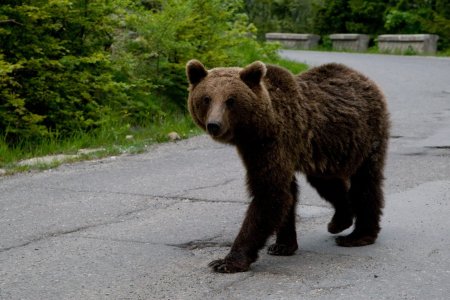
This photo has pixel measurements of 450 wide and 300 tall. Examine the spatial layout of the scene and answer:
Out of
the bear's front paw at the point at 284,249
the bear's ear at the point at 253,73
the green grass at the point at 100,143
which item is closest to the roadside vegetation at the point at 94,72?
the green grass at the point at 100,143

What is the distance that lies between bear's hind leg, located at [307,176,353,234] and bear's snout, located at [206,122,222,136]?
55.6 inches

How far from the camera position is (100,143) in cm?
1025

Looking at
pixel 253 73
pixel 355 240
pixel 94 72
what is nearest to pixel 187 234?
pixel 355 240

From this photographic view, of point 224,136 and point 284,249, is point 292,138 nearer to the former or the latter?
point 224,136

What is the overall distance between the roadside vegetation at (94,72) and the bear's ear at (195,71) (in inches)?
157

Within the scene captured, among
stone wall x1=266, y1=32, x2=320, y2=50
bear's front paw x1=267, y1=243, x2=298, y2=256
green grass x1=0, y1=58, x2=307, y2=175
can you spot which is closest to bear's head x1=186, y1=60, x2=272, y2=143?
bear's front paw x1=267, y1=243, x2=298, y2=256

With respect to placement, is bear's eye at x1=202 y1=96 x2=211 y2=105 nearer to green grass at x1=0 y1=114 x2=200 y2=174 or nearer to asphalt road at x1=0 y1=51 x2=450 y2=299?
asphalt road at x1=0 y1=51 x2=450 y2=299

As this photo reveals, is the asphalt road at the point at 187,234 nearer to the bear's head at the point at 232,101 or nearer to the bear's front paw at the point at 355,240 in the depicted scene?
the bear's front paw at the point at 355,240

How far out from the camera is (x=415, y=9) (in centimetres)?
2998

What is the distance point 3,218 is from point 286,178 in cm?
282

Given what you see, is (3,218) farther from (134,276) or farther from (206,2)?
(206,2)

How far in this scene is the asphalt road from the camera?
4898mm

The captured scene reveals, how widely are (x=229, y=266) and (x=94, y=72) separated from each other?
20.4 feet

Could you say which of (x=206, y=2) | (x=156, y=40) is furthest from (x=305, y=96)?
(x=206, y=2)
